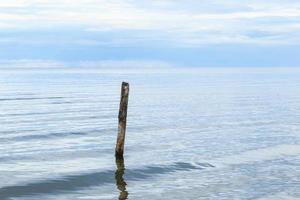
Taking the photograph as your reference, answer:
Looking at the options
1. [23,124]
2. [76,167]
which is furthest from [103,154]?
[23,124]

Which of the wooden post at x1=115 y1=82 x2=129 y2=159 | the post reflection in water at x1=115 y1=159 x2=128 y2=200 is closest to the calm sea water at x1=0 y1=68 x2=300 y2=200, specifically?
the post reflection in water at x1=115 y1=159 x2=128 y2=200

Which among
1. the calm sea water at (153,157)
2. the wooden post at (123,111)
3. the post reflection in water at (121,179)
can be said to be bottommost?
the post reflection in water at (121,179)

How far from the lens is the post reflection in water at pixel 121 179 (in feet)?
67.8

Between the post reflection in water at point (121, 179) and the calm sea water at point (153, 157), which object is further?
the calm sea water at point (153, 157)

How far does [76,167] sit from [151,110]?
32.9 meters

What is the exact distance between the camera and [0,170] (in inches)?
979

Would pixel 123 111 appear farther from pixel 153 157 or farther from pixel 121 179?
pixel 121 179

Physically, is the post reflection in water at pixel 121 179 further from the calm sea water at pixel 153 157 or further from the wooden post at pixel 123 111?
the wooden post at pixel 123 111

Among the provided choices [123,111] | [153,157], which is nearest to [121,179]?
[123,111]

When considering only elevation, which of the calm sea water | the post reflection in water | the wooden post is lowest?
the post reflection in water

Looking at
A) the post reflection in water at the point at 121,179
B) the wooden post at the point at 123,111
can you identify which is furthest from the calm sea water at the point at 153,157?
the wooden post at the point at 123,111

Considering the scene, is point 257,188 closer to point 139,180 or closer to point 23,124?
point 139,180

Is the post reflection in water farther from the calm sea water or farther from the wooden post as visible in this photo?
the wooden post

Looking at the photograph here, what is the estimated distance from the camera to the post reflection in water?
20663 millimetres
